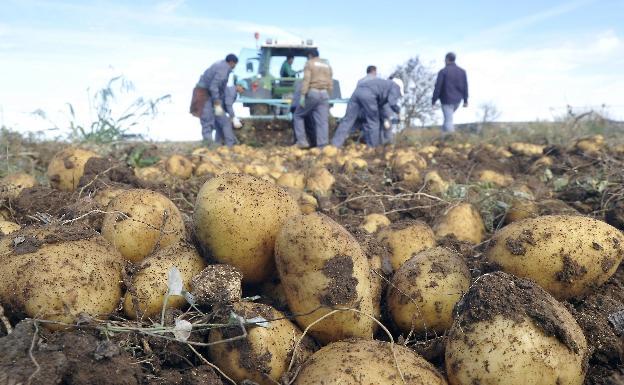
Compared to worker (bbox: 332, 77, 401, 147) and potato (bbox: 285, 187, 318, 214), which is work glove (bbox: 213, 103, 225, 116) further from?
potato (bbox: 285, 187, 318, 214)

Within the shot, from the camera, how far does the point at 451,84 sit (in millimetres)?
11781

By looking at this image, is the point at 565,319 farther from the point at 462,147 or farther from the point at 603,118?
the point at 603,118

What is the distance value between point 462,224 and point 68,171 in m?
2.72

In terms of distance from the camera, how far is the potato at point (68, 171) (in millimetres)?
3652

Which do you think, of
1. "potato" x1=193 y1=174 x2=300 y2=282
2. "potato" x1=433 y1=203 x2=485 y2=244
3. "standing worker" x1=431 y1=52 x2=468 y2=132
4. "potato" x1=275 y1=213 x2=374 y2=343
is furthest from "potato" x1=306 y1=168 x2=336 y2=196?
"standing worker" x1=431 y1=52 x2=468 y2=132

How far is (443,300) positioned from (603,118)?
10565 millimetres

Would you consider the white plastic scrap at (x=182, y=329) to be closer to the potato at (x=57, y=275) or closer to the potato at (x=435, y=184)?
the potato at (x=57, y=275)

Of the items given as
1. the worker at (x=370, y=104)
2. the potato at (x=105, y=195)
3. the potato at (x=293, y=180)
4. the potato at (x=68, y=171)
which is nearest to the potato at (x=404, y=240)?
the potato at (x=105, y=195)

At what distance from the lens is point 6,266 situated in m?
1.91

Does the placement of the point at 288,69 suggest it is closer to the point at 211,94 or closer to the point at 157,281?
the point at 211,94

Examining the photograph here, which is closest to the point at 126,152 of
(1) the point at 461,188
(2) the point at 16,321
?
(1) the point at 461,188

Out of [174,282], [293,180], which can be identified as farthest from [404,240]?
[293,180]

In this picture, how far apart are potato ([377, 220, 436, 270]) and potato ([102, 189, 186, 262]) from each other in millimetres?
1051

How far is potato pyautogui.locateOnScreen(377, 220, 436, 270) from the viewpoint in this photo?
8.65 feet
